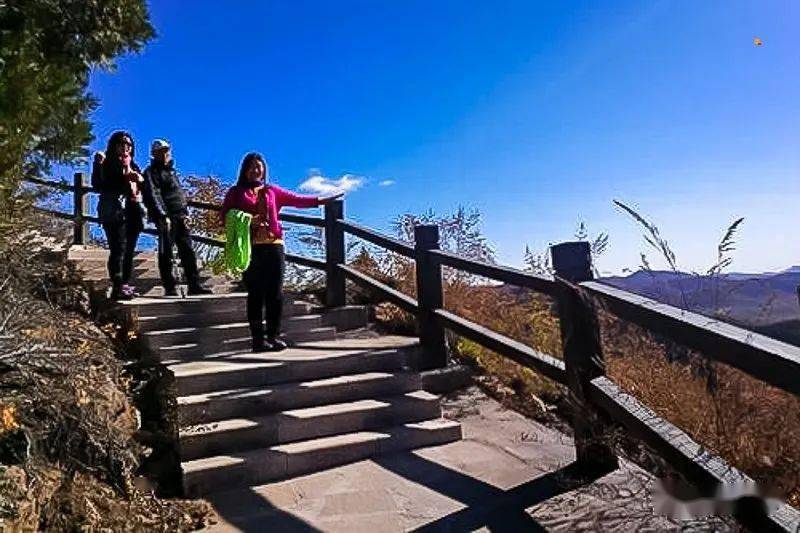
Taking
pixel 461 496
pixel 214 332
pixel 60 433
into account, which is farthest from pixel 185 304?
pixel 461 496

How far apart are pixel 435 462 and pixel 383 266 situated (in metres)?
4.02

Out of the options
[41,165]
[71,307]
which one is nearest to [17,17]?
[41,165]

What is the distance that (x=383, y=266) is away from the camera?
25.2 ft

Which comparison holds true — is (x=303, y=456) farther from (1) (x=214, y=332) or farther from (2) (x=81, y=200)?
(2) (x=81, y=200)

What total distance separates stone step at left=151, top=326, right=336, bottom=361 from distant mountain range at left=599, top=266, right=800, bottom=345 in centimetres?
354

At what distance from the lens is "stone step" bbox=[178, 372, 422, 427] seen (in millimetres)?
4023

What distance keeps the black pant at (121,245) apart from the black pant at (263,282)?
138 centimetres

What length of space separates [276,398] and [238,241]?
136 centimetres

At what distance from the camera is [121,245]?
5.73 metres

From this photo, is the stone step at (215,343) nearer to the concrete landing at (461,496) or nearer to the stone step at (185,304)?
the stone step at (185,304)

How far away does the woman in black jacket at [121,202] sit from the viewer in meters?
5.73

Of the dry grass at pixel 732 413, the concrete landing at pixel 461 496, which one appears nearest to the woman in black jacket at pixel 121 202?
the concrete landing at pixel 461 496

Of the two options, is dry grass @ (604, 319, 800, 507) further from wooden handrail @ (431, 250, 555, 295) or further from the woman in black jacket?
the woman in black jacket

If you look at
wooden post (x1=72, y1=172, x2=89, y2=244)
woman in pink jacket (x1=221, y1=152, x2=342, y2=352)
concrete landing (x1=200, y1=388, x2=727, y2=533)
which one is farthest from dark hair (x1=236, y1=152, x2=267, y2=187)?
wooden post (x1=72, y1=172, x2=89, y2=244)
